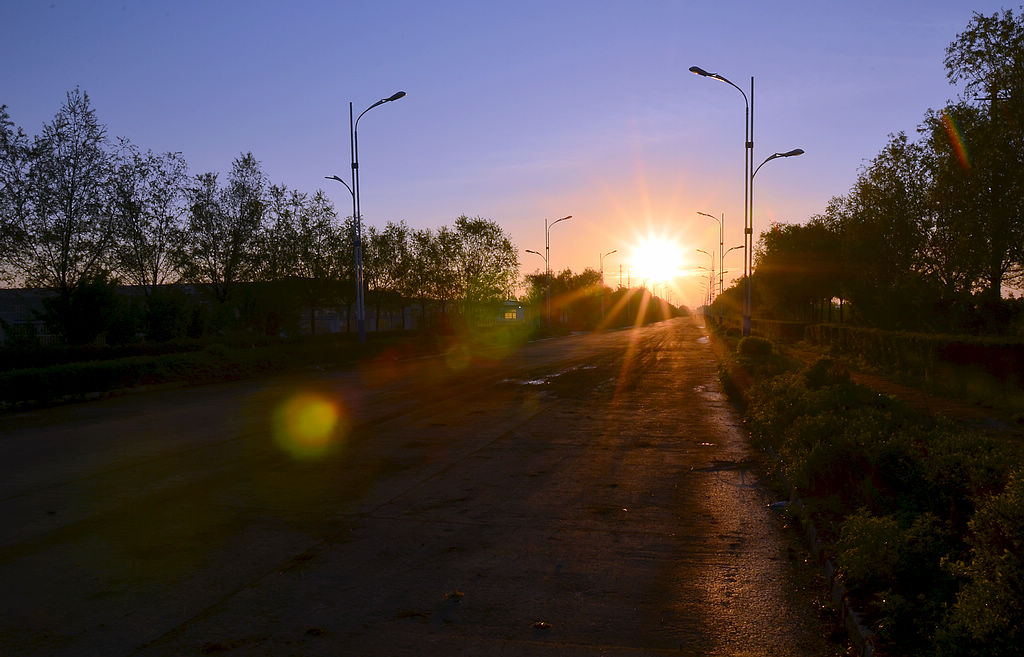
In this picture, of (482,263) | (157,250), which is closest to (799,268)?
(482,263)

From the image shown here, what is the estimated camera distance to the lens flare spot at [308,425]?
435 inches

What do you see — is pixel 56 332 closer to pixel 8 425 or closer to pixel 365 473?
pixel 8 425

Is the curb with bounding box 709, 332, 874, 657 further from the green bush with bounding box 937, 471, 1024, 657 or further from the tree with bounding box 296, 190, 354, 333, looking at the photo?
the tree with bounding box 296, 190, 354, 333

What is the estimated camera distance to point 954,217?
74.7 ft

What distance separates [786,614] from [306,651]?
3066 mm

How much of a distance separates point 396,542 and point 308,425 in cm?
740

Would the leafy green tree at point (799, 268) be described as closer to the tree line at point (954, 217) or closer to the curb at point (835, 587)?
the tree line at point (954, 217)

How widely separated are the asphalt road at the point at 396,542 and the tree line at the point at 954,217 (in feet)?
41.8

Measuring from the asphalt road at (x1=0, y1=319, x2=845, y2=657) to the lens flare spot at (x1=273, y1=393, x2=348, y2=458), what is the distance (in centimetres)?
10

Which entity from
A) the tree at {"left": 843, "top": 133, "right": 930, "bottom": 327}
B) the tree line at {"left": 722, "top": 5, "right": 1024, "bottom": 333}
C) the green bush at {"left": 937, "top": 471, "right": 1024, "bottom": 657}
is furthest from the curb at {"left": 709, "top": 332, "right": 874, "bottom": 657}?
the tree at {"left": 843, "top": 133, "right": 930, "bottom": 327}

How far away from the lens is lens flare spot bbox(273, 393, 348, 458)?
11.0 metres

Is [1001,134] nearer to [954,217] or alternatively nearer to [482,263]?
[954,217]

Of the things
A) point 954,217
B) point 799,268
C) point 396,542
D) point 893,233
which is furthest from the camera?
point 799,268

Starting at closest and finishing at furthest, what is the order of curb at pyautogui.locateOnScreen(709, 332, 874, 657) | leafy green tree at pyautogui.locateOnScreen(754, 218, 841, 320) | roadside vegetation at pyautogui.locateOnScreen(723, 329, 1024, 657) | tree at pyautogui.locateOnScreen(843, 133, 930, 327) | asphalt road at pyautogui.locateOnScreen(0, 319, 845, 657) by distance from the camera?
1. roadside vegetation at pyautogui.locateOnScreen(723, 329, 1024, 657)
2. curb at pyautogui.locateOnScreen(709, 332, 874, 657)
3. asphalt road at pyautogui.locateOnScreen(0, 319, 845, 657)
4. tree at pyautogui.locateOnScreen(843, 133, 930, 327)
5. leafy green tree at pyautogui.locateOnScreen(754, 218, 841, 320)
